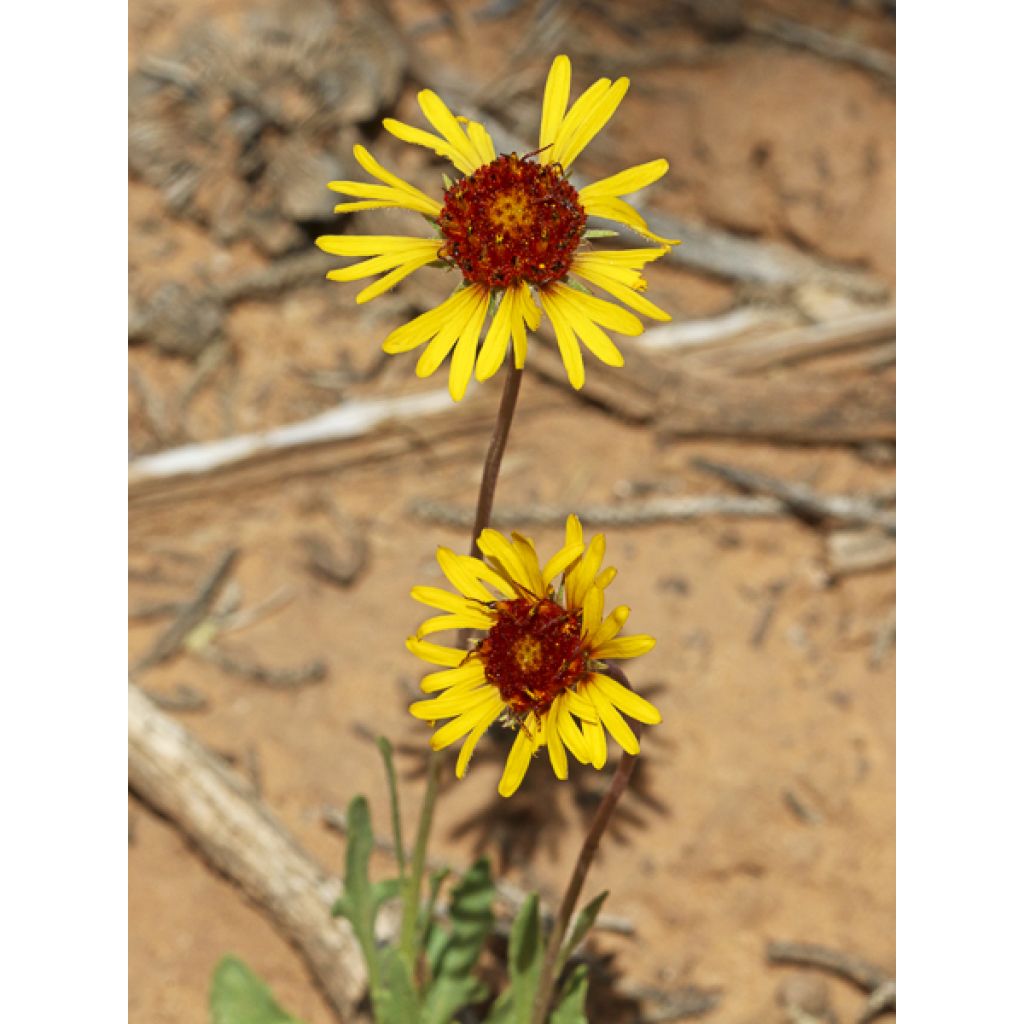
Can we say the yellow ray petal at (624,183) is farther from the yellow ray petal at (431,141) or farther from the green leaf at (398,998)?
the green leaf at (398,998)

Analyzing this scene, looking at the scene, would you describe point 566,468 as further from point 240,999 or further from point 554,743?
point 554,743

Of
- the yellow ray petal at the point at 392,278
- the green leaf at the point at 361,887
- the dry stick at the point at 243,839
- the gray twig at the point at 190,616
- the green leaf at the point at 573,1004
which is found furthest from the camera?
the gray twig at the point at 190,616

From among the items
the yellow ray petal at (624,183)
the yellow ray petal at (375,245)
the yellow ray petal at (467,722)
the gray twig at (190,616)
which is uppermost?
the gray twig at (190,616)

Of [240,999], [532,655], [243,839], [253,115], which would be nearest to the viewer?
[532,655]

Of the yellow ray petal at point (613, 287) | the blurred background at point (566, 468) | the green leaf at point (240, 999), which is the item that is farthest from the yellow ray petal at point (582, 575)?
the blurred background at point (566, 468)

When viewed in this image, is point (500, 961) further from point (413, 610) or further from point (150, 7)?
point (150, 7)

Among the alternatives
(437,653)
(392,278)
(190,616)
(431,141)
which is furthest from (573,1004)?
(190,616)

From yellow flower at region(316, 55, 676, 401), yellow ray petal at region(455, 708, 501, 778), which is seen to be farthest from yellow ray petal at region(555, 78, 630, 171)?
yellow ray petal at region(455, 708, 501, 778)

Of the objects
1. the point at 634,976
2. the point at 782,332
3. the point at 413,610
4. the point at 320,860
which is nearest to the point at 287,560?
the point at 413,610

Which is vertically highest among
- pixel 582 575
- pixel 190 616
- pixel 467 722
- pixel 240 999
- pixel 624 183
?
pixel 190 616
